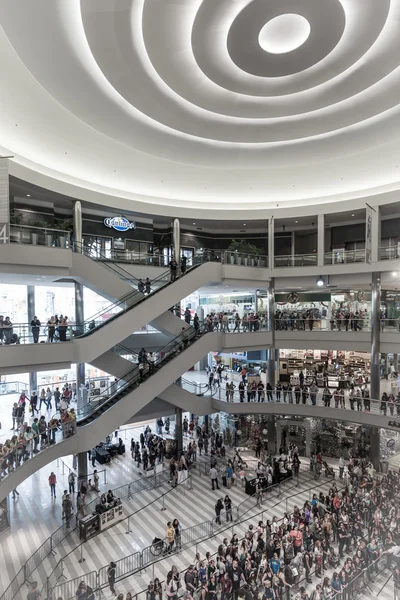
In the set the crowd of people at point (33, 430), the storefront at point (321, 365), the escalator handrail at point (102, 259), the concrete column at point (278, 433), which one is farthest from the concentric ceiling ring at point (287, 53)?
the concrete column at point (278, 433)

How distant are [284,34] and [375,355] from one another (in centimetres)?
1400

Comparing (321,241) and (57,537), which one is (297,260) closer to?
(321,241)

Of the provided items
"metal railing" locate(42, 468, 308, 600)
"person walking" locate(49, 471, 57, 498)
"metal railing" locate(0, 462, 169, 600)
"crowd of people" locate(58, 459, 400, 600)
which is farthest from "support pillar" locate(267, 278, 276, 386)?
"person walking" locate(49, 471, 57, 498)

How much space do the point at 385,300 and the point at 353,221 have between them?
5.45m

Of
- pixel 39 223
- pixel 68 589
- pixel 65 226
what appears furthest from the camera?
pixel 39 223

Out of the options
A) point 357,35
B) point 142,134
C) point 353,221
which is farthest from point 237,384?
point 357,35

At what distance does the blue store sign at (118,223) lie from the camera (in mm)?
19998

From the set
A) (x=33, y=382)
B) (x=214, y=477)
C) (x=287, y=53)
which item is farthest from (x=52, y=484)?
(x=287, y=53)

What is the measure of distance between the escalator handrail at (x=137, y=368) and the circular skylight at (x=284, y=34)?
11.5m

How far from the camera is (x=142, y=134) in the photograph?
49.3ft

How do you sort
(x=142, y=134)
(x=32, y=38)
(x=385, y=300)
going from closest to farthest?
(x=32, y=38)
(x=142, y=134)
(x=385, y=300)

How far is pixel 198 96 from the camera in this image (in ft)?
41.2

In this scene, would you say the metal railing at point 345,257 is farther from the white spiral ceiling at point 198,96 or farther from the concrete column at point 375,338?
the white spiral ceiling at point 198,96

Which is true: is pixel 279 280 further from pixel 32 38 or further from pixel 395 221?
pixel 32 38
